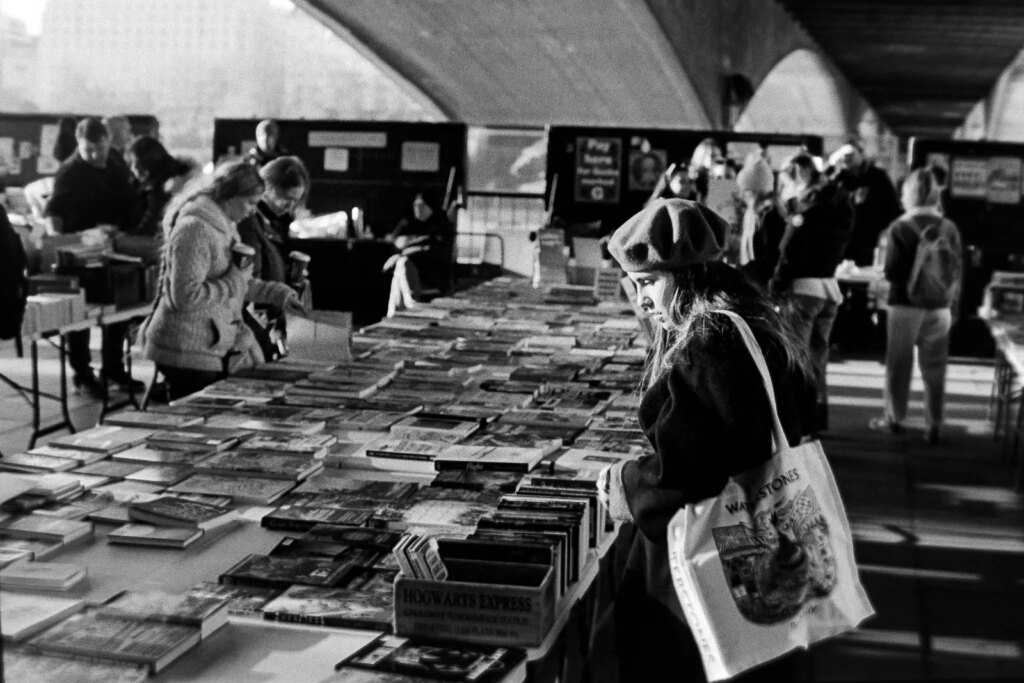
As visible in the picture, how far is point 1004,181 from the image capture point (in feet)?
37.6

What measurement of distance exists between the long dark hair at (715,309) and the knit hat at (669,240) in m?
0.05

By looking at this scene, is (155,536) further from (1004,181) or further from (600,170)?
(1004,181)

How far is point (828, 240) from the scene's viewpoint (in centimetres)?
768

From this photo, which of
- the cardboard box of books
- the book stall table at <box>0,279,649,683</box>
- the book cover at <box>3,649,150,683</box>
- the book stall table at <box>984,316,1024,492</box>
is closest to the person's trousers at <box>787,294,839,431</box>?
the book stall table at <box>984,316,1024,492</box>

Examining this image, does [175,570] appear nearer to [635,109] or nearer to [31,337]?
[31,337]

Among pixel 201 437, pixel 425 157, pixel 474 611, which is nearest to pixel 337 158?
pixel 425 157

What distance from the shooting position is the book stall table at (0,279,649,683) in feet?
7.91

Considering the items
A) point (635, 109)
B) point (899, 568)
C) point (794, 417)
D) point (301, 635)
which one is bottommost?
point (899, 568)

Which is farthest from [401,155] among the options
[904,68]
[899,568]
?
[904,68]

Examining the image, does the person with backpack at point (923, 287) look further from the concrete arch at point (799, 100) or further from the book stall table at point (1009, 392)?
the concrete arch at point (799, 100)

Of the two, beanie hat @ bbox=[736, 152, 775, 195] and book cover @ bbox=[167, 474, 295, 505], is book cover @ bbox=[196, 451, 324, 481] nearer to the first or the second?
book cover @ bbox=[167, 474, 295, 505]

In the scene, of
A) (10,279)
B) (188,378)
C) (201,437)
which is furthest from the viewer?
(10,279)

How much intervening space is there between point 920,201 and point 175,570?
6.29m

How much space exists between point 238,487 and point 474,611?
1.20m
